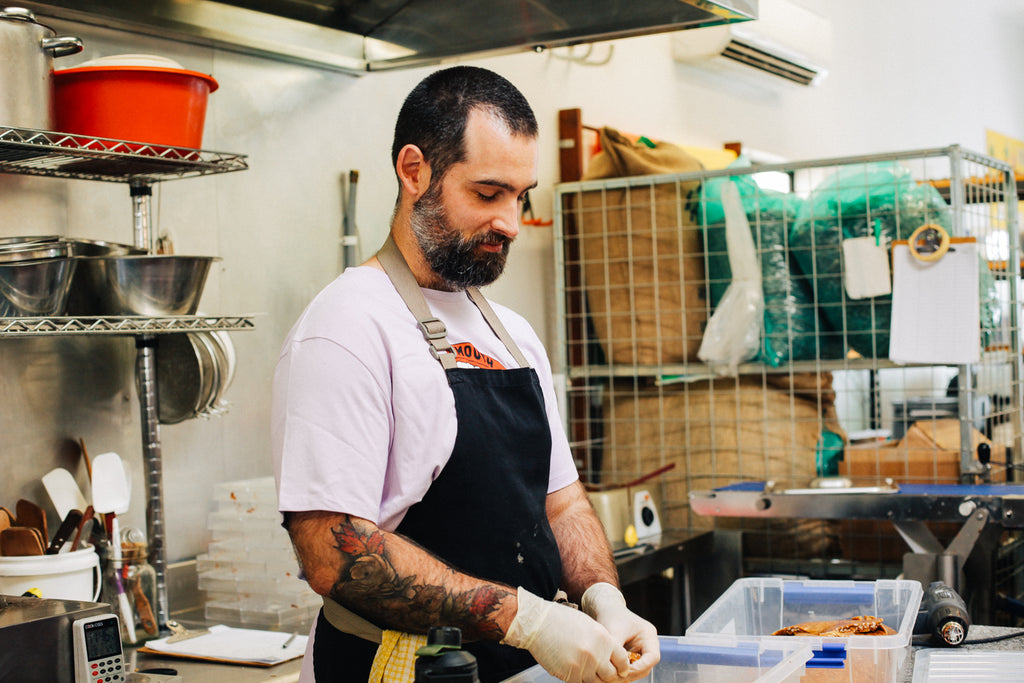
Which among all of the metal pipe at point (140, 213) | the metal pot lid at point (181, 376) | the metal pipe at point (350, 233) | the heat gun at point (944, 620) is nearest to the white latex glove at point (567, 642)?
the heat gun at point (944, 620)

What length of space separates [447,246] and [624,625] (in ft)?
1.87

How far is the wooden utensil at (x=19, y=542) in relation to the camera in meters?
1.72

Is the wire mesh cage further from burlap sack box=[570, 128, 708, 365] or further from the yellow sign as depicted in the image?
the yellow sign

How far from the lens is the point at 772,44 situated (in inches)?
171

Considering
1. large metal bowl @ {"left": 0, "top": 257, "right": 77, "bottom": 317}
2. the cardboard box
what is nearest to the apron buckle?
large metal bowl @ {"left": 0, "top": 257, "right": 77, "bottom": 317}

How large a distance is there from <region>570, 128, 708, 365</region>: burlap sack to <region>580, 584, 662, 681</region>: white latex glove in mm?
1609

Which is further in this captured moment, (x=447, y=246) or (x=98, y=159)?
(x=98, y=159)

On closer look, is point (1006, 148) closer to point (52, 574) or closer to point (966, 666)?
point (966, 666)

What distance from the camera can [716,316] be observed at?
9.86ft

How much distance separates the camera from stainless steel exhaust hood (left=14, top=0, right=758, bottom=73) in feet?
6.91

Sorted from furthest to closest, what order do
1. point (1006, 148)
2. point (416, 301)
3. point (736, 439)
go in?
point (1006, 148) → point (736, 439) → point (416, 301)

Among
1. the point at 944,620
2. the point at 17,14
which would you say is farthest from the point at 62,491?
the point at 944,620

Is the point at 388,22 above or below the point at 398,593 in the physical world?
above

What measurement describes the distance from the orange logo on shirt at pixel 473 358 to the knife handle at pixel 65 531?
79 cm
